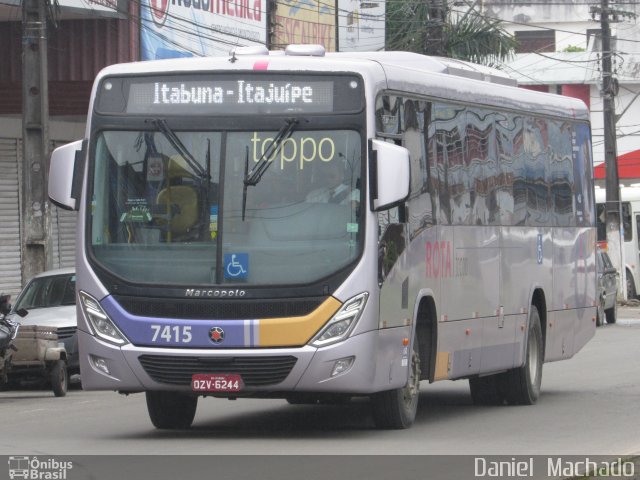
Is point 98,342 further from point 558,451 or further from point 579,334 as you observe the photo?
point 579,334

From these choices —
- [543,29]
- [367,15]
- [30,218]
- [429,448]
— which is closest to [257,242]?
[429,448]

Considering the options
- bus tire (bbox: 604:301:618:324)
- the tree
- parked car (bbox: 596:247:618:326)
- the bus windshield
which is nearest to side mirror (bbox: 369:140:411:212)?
the bus windshield

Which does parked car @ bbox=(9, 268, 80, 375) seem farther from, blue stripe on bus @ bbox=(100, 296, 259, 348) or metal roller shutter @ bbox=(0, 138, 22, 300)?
metal roller shutter @ bbox=(0, 138, 22, 300)

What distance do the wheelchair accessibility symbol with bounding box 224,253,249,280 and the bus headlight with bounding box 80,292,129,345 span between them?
0.95m

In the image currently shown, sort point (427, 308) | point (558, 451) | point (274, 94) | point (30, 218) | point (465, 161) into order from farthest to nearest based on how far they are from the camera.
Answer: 1. point (30, 218)
2. point (465, 161)
3. point (427, 308)
4. point (274, 94)
5. point (558, 451)

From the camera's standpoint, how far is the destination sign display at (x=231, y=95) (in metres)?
12.0

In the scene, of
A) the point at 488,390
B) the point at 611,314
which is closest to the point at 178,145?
the point at 488,390

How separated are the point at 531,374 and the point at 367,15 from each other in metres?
25.5

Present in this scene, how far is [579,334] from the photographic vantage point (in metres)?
18.0

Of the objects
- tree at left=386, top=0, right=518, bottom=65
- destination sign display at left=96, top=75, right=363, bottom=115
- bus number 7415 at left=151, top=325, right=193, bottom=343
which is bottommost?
bus number 7415 at left=151, top=325, right=193, bottom=343

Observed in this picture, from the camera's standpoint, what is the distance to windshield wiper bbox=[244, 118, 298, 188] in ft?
38.9

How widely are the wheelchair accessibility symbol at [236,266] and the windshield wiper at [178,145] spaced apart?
70cm

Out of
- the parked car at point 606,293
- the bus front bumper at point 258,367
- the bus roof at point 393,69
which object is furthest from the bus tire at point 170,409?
the parked car at point 606,293

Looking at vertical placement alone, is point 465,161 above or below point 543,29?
below
